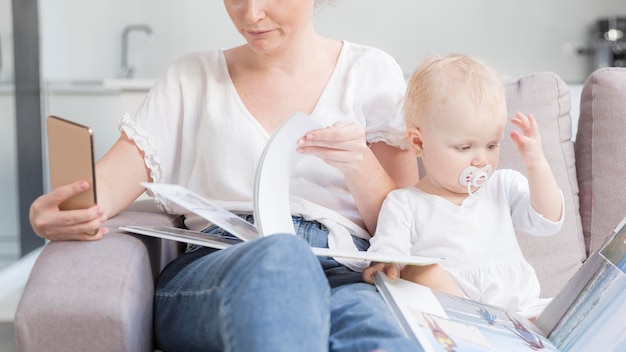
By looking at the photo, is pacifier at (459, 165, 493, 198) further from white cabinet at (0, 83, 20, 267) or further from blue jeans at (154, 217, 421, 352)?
white cabinet at (0, 83, 20, 267)

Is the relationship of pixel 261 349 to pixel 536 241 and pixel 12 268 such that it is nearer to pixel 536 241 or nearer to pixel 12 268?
pixel 536 241

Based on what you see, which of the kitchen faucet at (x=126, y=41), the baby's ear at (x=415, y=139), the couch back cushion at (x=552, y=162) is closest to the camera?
the baby's ear at (x=415, y=139)

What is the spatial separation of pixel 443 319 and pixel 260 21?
625 millimetres

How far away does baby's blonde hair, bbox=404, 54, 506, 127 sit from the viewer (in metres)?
1.47

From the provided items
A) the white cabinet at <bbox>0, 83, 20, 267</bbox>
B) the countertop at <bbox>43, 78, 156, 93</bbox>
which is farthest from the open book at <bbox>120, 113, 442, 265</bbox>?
the white cabinet at <bbox>0, 83, 20, 267</bbox>

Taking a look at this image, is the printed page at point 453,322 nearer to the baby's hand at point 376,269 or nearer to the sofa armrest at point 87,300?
the baby's hand at point 376,269

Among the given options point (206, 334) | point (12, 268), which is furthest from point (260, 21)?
point (12, 268)

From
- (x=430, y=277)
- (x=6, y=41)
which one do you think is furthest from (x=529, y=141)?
(x=6, y=41)

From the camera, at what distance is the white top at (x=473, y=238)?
149 cm

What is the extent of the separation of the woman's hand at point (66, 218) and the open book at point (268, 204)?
0.07 m

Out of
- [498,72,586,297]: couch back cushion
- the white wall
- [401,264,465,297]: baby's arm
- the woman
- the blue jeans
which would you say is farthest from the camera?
the white wall

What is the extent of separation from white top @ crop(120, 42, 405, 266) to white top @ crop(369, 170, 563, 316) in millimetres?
105

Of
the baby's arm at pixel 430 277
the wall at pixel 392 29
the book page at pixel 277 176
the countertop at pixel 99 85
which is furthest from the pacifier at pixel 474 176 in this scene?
the wall at pixel 392 29

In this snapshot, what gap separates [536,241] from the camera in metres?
1.81
